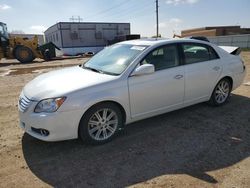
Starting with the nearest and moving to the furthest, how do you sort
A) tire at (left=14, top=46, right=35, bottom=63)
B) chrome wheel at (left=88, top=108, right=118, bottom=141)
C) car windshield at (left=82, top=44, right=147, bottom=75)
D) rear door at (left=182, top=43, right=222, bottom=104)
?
chrome wheel at (left=88, top=108, right=118, bottom=141) → car windshield at (left=82, top=44, right=147, bottom=75) → rear door at (left=182, top=43, right=222, bottom=104) → tire at (left=14, top=46, right=35, bottom=63)

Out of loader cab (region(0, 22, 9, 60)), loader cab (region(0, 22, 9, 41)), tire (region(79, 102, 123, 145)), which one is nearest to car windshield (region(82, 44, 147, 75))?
tire (region(79, 102, 123, 145))

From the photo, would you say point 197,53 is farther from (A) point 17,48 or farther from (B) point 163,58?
(A) point 17,48

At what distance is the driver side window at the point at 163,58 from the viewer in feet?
13.6

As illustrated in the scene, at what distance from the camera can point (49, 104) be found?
3295 millimetres

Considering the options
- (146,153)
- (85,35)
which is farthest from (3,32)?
(85,35)

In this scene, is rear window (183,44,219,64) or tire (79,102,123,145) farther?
rear window (183,44,219,64)

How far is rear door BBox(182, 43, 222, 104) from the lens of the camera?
4.57 meters

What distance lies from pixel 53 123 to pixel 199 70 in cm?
295

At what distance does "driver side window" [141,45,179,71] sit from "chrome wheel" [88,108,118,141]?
1031mm

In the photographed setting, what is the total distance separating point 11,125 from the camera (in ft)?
14.9

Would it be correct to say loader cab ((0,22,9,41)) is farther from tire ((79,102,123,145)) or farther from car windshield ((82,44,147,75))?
tire ((79,102,123,145))

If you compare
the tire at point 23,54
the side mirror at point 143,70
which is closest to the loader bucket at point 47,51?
Answer: the tire at point 23,54

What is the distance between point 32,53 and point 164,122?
17.4 m

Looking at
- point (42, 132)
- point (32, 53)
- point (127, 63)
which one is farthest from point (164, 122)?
point (32, 53)
